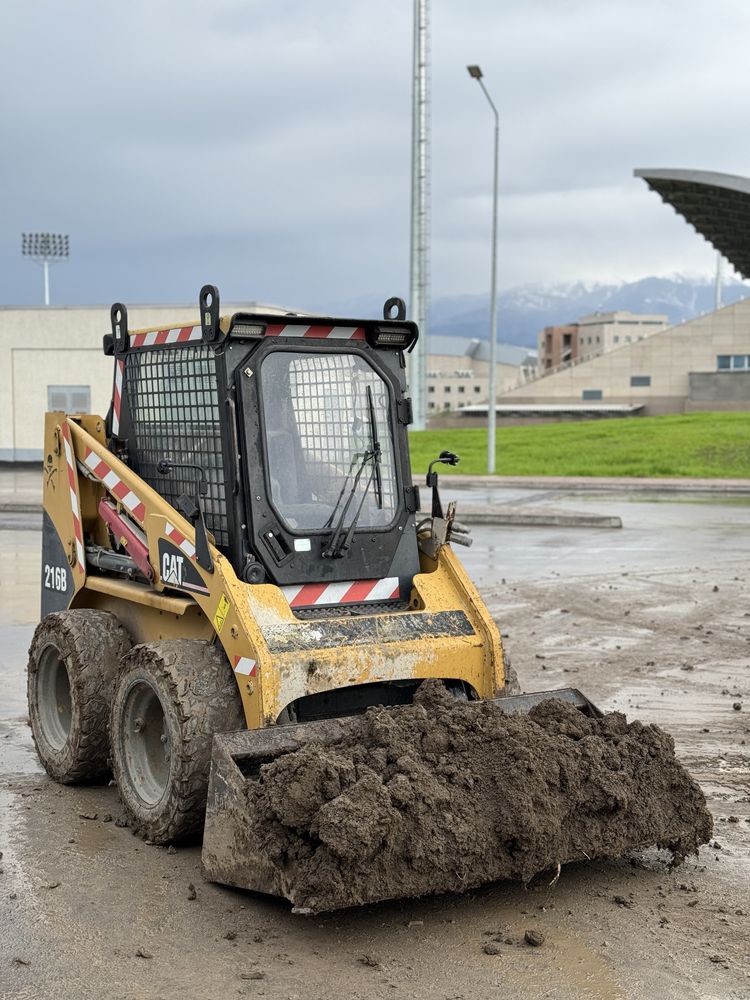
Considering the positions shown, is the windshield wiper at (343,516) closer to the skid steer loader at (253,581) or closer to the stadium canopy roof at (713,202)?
the skid steer loader at (253,581)

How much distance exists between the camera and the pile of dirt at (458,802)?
4.73 m

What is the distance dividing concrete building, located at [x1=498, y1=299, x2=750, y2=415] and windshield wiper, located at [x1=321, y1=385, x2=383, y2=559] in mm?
68295

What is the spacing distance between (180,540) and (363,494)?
38.4 inches

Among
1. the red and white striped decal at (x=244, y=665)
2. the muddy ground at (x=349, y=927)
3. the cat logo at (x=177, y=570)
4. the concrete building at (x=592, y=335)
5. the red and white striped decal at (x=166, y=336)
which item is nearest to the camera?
the muddy ground at (x=349, y=927)

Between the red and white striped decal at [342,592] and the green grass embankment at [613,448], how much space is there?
2887 centimetres

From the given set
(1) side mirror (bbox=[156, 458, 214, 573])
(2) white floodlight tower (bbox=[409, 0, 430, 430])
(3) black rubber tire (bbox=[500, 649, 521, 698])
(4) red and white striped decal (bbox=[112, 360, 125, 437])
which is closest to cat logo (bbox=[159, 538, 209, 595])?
(1) side mirror (bbox=[156, 458, 214, 573])

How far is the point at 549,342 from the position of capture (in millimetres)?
142375

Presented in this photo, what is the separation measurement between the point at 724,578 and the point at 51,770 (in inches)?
393

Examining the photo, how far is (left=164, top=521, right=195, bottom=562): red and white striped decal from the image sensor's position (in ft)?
19.7

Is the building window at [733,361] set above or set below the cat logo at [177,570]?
above

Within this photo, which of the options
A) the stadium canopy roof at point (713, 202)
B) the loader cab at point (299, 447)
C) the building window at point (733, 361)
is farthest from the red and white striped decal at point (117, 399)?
the building window at point (733, 361)

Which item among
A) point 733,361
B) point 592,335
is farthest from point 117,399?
point 592,335

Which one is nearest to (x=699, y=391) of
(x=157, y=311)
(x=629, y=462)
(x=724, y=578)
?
(x=629, y=462)

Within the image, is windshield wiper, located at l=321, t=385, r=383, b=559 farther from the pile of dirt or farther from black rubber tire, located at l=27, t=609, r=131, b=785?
black rubber tire, located at l=27, t=609, r=131, b=785
